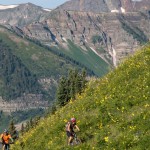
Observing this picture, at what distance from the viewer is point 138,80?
36875 millimetres

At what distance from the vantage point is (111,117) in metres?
32.8

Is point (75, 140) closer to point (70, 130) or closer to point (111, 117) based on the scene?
point (70, 130)

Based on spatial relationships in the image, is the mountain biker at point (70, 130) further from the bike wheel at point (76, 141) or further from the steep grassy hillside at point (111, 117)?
the steep grassy hillside at point (111, 117)

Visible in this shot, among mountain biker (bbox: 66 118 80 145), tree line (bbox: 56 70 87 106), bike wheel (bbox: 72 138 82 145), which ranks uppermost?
mountain biker (bbox: 66 118 80 145)

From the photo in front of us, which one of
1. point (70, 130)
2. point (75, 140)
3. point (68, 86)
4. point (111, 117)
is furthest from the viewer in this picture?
point (68, 86)

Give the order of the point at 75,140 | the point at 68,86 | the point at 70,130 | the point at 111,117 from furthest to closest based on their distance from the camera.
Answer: the point at 68,86
the point at 111,117
the point at 75,140
the point at 70,130

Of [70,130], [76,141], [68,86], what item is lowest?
[68,86]

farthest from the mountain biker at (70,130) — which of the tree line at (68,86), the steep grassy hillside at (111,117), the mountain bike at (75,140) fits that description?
the tree line at (68,86)

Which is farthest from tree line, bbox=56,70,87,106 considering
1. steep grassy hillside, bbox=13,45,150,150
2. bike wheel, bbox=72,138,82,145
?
bike wheel, bbox=72,138,82,145

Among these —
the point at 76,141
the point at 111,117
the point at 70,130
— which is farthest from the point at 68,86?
the point at 70,130

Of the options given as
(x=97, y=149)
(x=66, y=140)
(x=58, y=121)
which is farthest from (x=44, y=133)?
(x=97, y=149)

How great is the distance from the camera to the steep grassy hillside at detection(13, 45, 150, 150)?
29641 mm

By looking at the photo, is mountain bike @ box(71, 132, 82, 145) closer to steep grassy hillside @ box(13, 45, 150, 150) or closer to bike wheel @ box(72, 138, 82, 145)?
bike wheel @ box(72, 138, 82, 145)

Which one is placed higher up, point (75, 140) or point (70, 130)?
point (70, 130)
